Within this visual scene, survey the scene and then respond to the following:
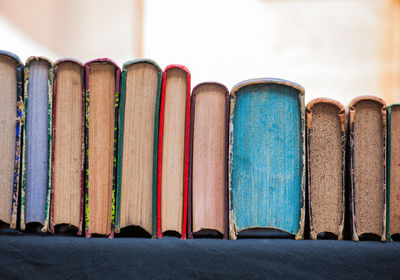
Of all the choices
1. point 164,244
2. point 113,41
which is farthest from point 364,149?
point 113,41

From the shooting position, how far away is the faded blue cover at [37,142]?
58cm

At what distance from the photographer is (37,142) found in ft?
1.93

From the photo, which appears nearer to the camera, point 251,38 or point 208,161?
point 208,161

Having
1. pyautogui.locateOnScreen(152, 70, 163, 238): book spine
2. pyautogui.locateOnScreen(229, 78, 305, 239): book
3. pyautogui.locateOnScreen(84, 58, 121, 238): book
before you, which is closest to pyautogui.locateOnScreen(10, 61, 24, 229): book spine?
pyautogui.locateOnScreen(84, 58, 121, 238): book

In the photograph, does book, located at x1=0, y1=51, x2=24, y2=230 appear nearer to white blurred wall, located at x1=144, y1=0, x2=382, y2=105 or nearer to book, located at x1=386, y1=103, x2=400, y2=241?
white blurred wall, located at x1=144, y1=0, x2=382, y2=105

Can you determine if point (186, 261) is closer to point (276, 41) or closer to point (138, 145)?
point (138, 145)

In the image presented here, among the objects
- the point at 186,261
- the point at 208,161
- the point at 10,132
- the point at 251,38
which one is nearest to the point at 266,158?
the point at 208,161

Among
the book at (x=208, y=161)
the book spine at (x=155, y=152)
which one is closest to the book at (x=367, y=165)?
the book at (x=208, y=161)

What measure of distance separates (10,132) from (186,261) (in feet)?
1.32

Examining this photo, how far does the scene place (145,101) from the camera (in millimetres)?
590

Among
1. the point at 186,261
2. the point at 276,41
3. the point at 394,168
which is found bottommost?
the point at 186,261

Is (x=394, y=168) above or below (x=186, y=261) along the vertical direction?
above

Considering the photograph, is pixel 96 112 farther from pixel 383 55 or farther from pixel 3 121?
pixel 383 55

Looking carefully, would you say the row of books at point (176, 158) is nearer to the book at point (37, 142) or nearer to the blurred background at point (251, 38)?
the book at point (37, 142)
